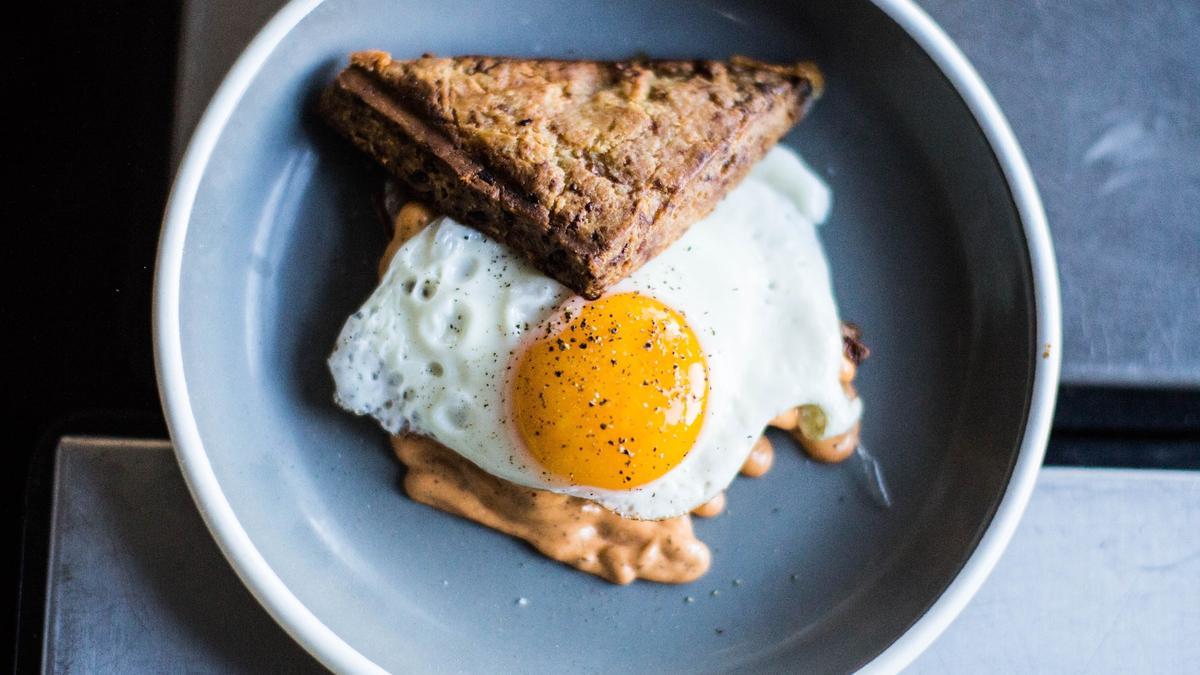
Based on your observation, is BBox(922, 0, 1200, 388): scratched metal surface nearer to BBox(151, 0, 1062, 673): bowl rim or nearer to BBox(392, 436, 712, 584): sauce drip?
BBox(151, 0, 1062, 673): bowl rim

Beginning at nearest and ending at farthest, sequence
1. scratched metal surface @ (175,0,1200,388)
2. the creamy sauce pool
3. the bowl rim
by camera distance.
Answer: the bowl rim < the creamy sauce pool < scratched metal surface @ (175,0,1200,388)

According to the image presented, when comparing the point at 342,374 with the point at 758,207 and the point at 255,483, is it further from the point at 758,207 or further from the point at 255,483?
the point at 758,207

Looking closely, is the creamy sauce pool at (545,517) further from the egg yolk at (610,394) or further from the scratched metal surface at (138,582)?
the scratched metal surface at (138,582)

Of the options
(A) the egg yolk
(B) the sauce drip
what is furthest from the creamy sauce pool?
(A) the egg yolk

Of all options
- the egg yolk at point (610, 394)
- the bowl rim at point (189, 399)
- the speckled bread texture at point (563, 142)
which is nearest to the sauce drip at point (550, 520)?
the egg yolk at point (610, 394)

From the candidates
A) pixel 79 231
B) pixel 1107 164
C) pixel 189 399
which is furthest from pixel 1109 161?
pixel 79 231
